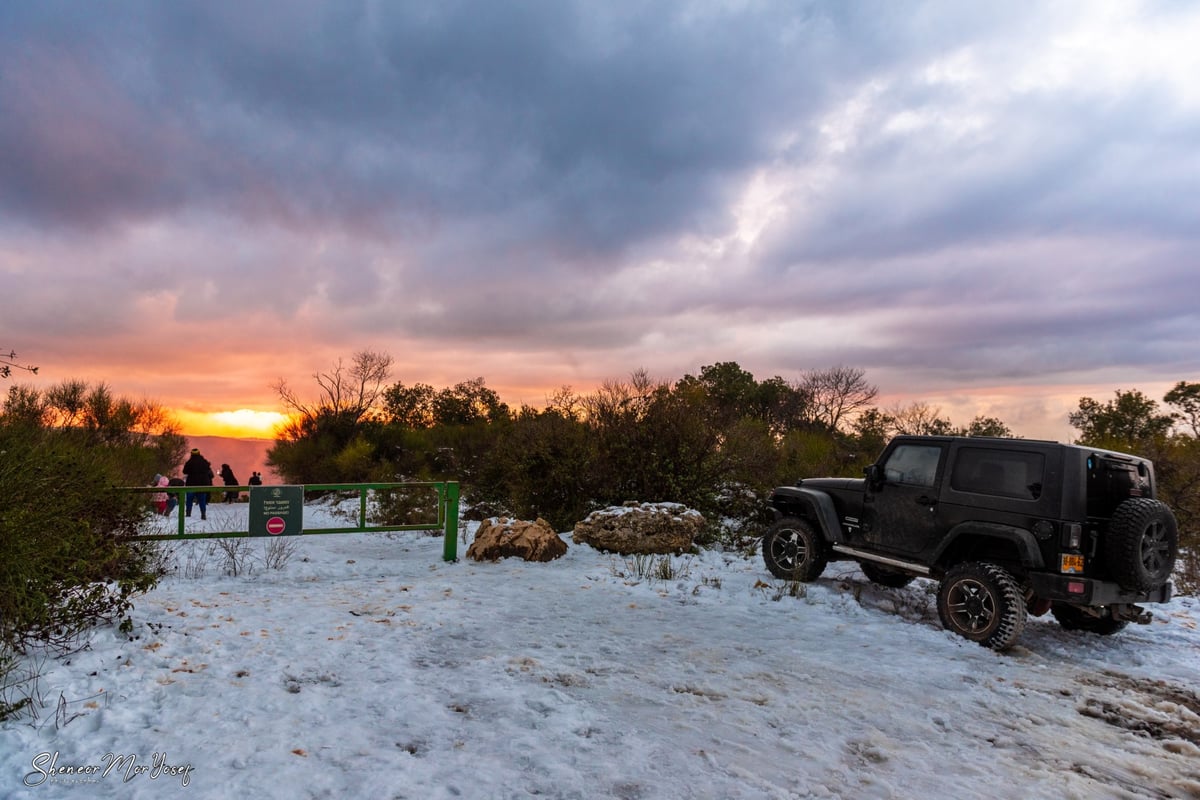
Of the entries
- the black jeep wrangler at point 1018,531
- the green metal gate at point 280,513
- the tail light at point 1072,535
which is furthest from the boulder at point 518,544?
the tail light at point 1072,535

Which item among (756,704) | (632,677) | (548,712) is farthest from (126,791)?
(756,704)

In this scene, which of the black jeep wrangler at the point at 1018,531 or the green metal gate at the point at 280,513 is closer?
the black jeep wrangler at the point at 1018,531

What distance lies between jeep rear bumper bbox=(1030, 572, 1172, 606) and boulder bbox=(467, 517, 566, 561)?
703 cm

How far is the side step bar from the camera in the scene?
7.25m

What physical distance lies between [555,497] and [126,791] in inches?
443

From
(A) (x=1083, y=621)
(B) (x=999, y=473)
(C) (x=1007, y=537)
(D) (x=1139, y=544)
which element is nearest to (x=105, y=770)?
(C) (x=1007, y=537)

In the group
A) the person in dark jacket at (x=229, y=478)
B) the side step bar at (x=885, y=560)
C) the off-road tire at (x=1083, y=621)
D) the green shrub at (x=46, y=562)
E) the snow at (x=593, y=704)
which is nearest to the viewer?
the snow at (x=593, y=704)

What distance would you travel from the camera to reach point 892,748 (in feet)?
13.7

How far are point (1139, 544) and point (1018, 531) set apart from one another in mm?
950

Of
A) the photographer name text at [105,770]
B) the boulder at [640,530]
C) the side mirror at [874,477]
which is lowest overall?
the photographer name text at [105,770]

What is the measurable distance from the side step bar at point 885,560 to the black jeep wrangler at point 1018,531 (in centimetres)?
2

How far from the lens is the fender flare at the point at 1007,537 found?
20.3ft

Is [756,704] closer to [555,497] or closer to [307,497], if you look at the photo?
[555,497]

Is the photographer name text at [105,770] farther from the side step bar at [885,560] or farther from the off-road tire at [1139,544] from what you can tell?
the off-road tire at [1139,544]
